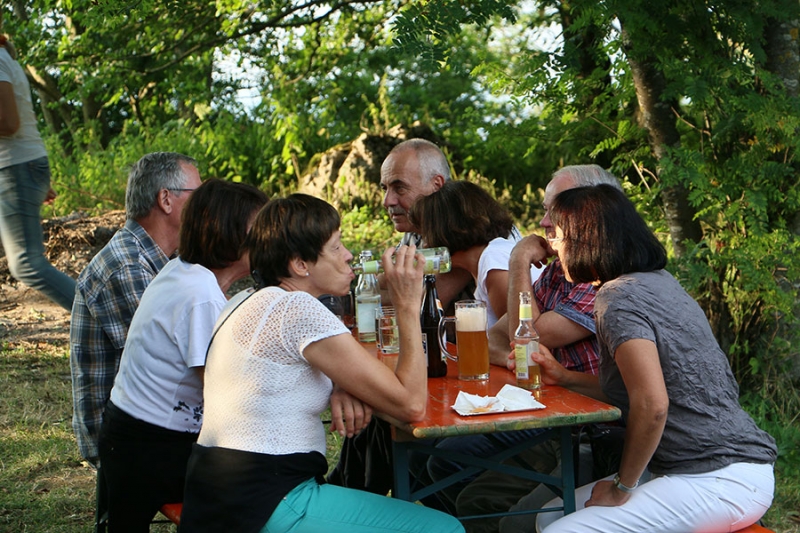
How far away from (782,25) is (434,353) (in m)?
3.20

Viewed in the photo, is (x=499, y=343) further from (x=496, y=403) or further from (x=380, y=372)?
(x=380, y=372)

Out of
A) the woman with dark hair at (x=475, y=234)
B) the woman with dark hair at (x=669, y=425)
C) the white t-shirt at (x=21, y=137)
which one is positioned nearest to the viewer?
the woman with dark hair at (x=669, y=425)

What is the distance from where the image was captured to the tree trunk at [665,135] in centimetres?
511

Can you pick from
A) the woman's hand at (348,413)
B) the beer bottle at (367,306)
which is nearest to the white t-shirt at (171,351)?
the woman's hand at (348,413)

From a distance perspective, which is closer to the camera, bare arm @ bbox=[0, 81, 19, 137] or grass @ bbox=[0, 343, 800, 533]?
grass @ bbox=[0, 343, 800, 533]

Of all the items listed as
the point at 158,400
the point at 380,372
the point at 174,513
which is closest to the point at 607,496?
the point at 380,372

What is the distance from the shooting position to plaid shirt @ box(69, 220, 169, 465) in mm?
3117

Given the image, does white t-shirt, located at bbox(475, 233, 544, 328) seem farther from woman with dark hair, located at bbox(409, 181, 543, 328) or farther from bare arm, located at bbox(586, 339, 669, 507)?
bare arm, located at bbox(586, 339, 669, 507)

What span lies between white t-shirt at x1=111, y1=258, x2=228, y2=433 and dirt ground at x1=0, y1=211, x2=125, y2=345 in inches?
192

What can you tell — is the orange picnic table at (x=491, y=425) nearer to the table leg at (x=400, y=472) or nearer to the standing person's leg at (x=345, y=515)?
the table leg at (x=400, y=472)

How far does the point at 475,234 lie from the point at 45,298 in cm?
598

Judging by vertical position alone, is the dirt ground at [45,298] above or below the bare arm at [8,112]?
below

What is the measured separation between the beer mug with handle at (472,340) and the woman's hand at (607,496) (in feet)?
1.59

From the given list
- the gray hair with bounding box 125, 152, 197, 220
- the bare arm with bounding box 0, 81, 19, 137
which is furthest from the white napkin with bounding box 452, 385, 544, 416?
the bare arm with bounding box 0, 81, 19, 137
